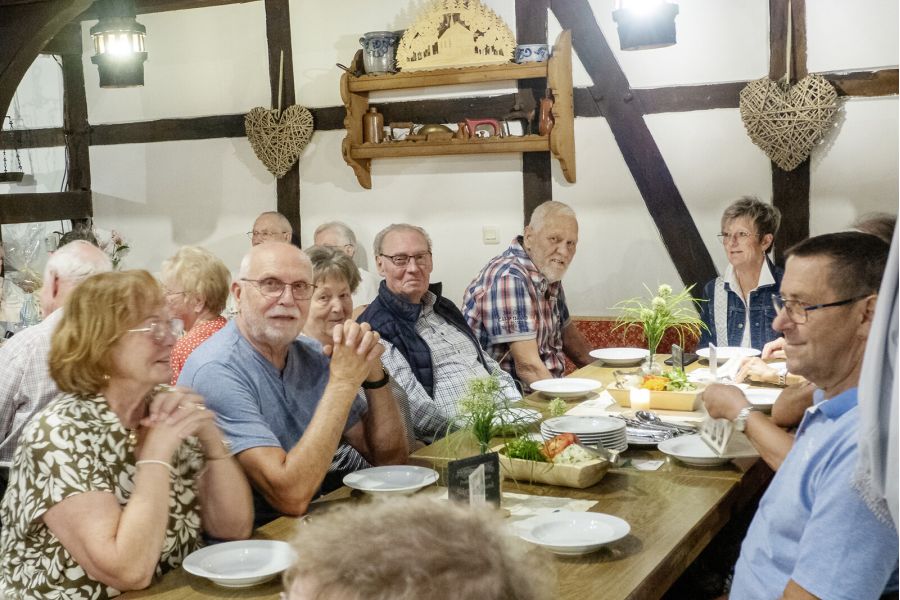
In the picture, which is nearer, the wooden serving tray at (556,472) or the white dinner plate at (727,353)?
the wooden serving tray at (556,472)

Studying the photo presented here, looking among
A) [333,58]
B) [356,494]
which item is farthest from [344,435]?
[333,58]

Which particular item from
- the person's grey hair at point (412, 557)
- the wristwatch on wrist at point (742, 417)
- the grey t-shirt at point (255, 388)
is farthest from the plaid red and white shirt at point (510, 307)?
the person's grey hair at point (412, 557)

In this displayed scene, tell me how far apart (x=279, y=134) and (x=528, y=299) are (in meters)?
2.82

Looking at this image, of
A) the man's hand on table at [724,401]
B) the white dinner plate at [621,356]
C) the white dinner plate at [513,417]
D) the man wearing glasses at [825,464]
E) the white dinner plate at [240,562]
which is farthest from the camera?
the white dinner plate at [621,356]

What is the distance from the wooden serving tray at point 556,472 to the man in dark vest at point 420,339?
0.98 m

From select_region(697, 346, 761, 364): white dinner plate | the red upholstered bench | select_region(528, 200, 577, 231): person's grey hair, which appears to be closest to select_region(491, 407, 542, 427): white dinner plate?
select_region(697, 346, 761, 364): white dinner plate

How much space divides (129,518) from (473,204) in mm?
4627

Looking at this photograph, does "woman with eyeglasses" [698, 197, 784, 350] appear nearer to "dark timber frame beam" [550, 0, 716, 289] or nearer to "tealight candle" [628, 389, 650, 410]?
"dark timber frame beam" [550, 0, 716, 289]

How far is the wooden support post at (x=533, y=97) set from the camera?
603cm

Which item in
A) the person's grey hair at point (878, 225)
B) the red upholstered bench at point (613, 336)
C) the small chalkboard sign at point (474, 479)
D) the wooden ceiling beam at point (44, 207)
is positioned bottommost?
the red upholstered bench at point (613, 336)

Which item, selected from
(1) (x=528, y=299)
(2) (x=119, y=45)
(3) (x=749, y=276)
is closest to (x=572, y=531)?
(1) (x=528, y=299)

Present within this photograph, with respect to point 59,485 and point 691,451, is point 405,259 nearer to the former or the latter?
point 691,451

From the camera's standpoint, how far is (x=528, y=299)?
4.51 metres

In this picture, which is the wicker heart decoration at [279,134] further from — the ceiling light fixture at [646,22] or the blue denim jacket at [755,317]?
the blue denim jacket at [755,317]
